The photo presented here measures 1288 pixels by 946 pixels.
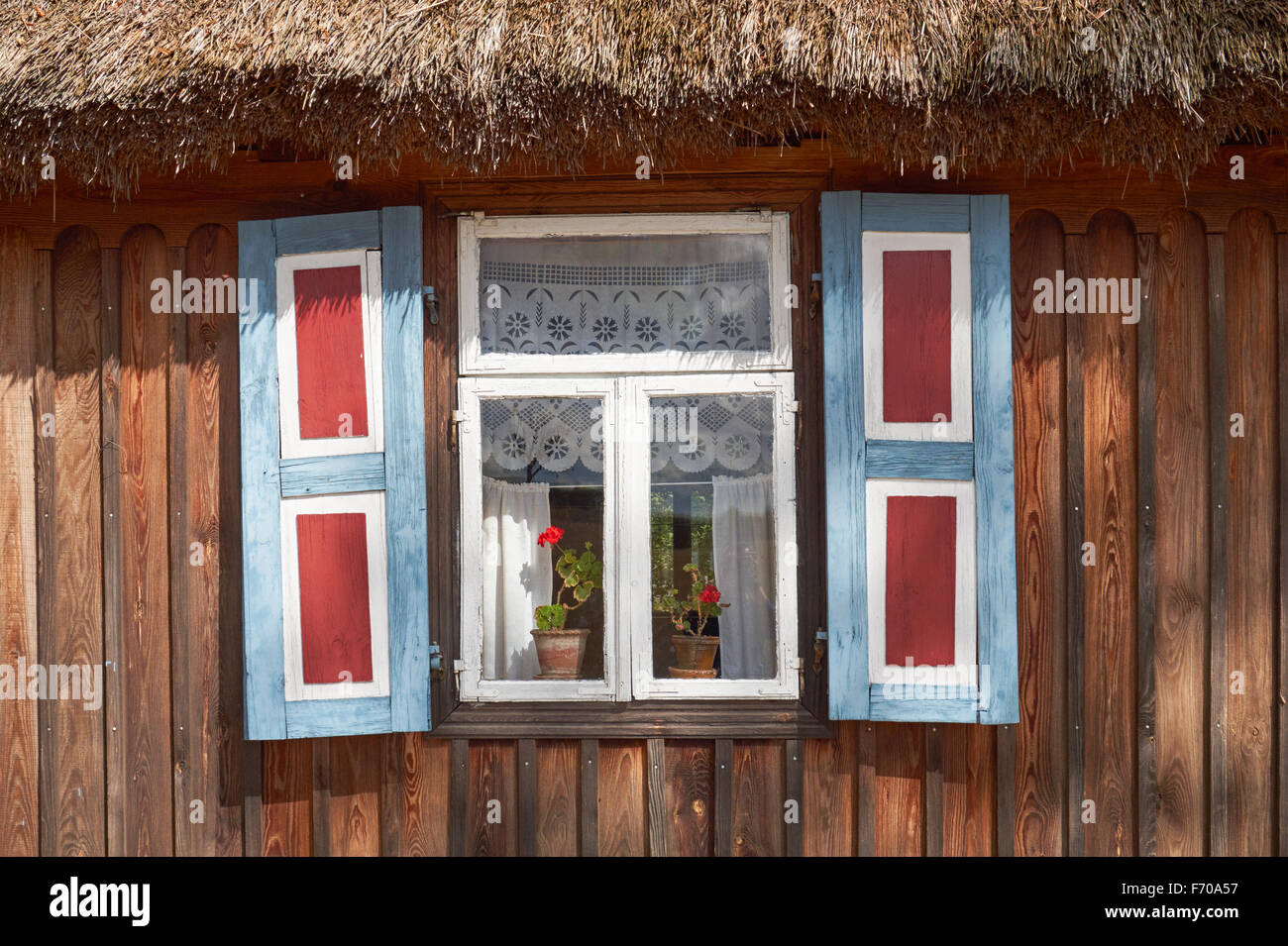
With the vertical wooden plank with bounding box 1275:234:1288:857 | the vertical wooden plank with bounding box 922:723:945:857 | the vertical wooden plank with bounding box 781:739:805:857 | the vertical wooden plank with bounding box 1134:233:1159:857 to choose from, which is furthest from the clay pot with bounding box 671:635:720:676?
the vertical wooden plank with bounding box 1275:234:1288:857

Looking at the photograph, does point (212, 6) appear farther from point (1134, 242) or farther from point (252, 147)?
point (1134, 242)

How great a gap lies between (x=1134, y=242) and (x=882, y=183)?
0.85 meters

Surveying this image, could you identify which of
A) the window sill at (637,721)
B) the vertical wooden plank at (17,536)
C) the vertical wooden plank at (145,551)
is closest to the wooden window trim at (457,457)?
the window sill at (637,721)

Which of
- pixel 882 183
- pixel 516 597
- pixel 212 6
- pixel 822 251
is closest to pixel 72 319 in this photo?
pixel 212 6

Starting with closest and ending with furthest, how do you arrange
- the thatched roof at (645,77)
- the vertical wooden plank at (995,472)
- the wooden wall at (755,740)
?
the thatched roof at (645,77) < the vertical wooden plank at (995,472) < the wooden wall at (755,740)

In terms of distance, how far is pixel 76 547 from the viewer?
3322mm

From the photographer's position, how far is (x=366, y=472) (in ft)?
10.5

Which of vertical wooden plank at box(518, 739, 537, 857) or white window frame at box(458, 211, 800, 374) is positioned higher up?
white window frame at box(458, 211, 800, 374)

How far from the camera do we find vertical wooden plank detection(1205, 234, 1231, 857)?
317 centimetres

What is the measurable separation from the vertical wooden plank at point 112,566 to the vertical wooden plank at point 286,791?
19.5 inches

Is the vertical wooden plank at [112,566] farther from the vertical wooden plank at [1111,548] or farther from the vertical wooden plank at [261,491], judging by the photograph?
the vertical wooden plank at [1111,548]

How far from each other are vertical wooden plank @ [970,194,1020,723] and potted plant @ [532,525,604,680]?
1245 millimetres

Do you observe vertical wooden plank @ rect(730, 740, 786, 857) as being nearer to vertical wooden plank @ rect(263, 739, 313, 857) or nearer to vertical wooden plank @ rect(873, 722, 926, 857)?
vertical wooden plank @ rect(873, 722, 926, 857)

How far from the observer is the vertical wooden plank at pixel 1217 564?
3174 mm
